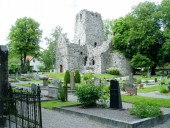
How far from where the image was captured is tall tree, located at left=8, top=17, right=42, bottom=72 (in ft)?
176

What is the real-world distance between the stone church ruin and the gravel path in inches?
1506

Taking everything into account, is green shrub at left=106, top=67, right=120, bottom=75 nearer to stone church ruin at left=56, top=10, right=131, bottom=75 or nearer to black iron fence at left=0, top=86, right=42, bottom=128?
stone church ruin at left=56, top=10, right=131, bottom=75

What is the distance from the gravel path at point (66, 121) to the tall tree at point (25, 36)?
44.6 metres

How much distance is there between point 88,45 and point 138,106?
4431cm

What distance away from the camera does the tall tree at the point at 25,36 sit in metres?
53.7

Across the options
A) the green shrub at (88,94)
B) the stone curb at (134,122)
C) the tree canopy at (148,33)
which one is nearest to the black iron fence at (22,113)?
the stone curb at (134,122)

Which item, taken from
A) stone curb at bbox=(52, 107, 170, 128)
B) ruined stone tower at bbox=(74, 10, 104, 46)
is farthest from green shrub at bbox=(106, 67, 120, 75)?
stone curb at bbox=(52, 107, 170, 128)

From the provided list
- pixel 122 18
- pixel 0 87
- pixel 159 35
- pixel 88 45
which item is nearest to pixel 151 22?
pixel 159 35

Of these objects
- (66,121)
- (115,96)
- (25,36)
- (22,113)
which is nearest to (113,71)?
(25,36)

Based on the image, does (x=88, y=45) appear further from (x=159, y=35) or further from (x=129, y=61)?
(x=159, y=35)

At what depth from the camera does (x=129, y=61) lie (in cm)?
4991

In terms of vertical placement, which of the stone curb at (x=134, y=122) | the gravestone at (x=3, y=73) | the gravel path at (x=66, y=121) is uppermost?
the gravestone at (x=3, y=73)

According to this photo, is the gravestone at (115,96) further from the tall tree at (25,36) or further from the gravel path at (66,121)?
the tall tree at (25,36)

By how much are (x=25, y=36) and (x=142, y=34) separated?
25.8m
